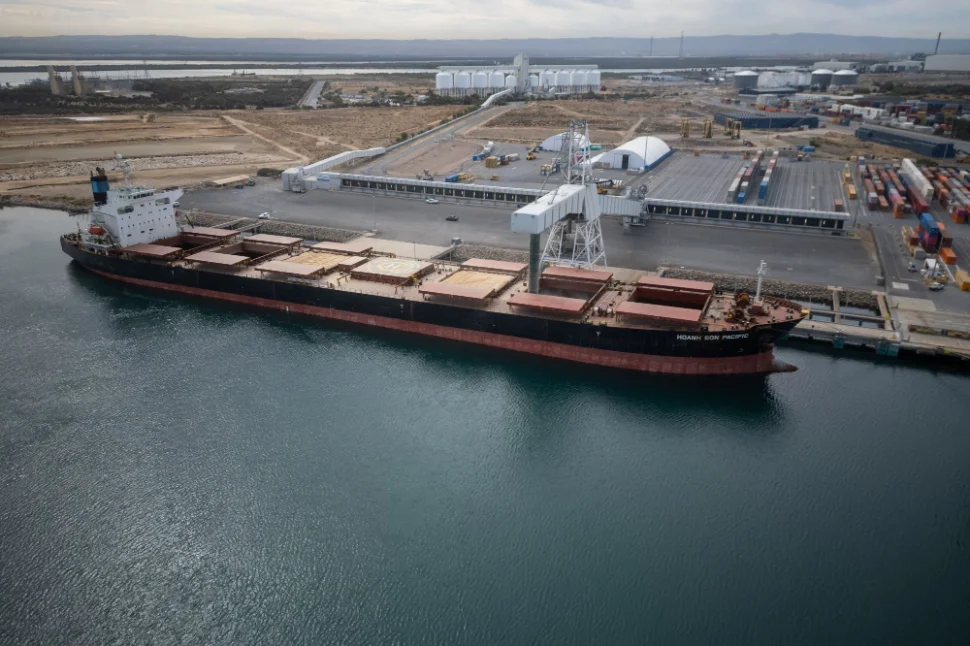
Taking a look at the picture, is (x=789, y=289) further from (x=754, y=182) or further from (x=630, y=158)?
(x=630, y=158)

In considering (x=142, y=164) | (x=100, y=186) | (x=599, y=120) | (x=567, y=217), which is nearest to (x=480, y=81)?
(x=599, y=120)

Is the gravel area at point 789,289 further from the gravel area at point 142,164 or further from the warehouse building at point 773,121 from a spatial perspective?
the warehouse building at point 773,121

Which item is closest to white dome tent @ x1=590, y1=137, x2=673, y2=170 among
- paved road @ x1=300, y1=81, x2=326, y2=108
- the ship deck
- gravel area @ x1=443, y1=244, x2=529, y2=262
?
gravel area @ x1=443, y1=244, x2=529, y2=262

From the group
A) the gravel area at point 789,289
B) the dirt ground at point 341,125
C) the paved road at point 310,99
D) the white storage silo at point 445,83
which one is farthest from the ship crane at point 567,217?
the white storage silo at point 445,83

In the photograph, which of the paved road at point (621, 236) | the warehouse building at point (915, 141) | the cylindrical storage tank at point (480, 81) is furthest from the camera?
the cylindrical storage tank at point (480, 81)

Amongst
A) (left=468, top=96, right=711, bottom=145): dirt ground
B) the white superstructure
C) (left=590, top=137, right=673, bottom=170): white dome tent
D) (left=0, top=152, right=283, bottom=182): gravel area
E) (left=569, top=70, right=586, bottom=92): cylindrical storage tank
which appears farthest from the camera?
(left=569, top=70, right=586, bottom=92): cylindrical storage tank

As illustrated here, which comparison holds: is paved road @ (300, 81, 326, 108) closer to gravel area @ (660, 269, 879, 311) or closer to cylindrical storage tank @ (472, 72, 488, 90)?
cylindrical storage tank @ (472, 72, 488, 90)
